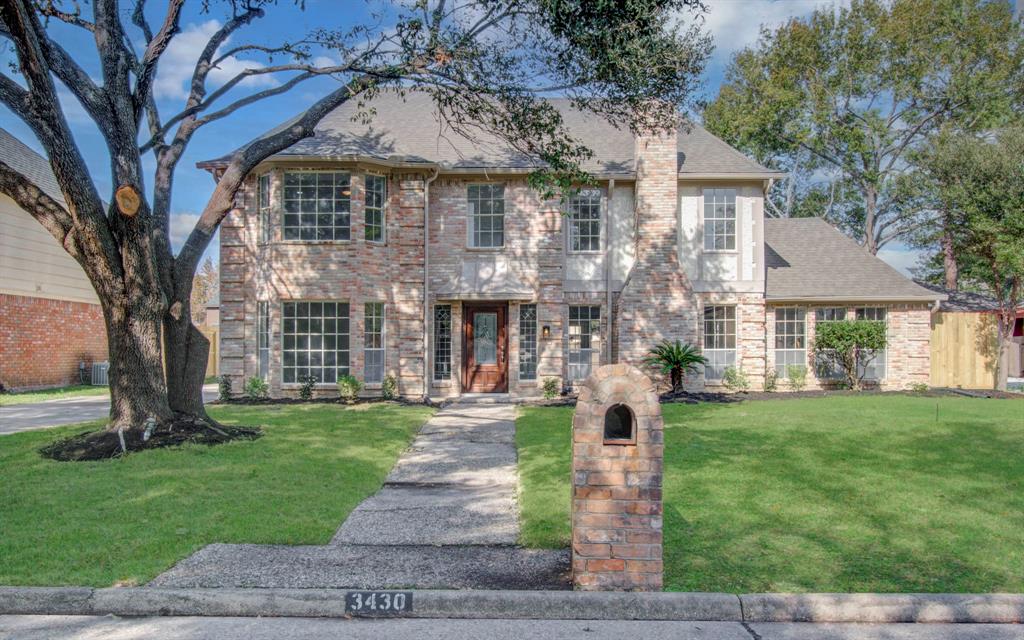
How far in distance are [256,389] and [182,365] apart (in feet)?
17.6

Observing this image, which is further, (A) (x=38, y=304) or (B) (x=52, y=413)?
(A) (x=38, y=304)

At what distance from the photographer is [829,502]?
6461 millimetres

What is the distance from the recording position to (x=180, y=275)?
10156mm

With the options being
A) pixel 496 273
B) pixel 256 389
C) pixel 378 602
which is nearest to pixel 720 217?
pixel 496 273

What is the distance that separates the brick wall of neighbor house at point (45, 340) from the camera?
18453mm

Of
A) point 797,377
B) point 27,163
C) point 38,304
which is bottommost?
point 797,377

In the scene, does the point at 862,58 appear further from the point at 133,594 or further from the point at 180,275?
the point at 133,594

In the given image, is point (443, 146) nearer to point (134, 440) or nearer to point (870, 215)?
point (134, 440)

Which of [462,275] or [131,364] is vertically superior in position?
[462,275]

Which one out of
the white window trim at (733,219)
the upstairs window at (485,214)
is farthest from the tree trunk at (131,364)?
the white window trim at (733,219)

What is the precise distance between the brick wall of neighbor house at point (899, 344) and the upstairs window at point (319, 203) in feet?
37.8

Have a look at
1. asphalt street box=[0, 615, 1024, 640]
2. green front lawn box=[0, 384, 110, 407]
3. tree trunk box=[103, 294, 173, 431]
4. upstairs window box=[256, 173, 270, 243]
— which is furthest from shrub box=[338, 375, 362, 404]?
asphalt street box=[0, 615, 1024, 640]

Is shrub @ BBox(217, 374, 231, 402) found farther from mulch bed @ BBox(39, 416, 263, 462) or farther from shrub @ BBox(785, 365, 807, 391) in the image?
shrub @ BBox(785, 365, 807, 391)

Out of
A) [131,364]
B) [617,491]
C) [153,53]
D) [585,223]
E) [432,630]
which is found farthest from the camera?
[585,223]
